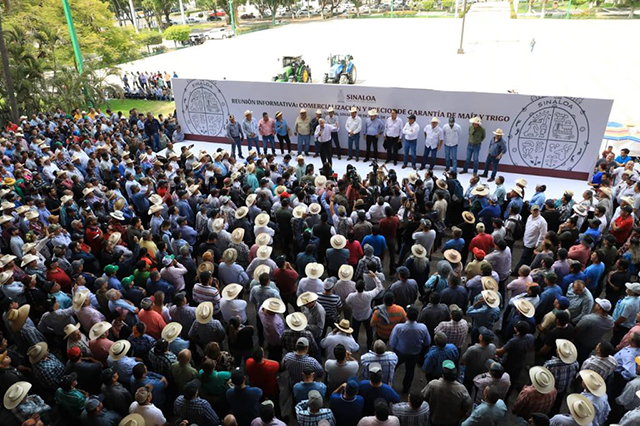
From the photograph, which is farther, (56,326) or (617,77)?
(617,77)

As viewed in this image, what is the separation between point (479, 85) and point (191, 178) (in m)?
A: 21.5

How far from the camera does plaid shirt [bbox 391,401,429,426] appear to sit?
14.1 feet

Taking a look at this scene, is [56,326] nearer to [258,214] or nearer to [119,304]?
[119,304]

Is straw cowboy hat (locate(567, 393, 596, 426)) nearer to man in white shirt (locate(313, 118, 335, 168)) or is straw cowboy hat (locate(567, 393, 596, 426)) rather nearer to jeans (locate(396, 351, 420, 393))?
jeans (locate(396, 351, 420, 393))

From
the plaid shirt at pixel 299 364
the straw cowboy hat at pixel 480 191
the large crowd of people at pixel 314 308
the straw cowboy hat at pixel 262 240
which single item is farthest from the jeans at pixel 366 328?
the straw cowboy hat at pixel 480 191

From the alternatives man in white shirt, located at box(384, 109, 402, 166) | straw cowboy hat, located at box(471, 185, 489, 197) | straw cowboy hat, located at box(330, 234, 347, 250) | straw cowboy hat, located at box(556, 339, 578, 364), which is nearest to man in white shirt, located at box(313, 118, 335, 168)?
man in white shirt, located at box(384, 109, 402, 166)

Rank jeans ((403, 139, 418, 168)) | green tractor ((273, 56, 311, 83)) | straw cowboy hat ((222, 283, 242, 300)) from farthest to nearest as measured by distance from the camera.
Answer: green tractor ((273, 56, 311, 83)) → jeans ((403, 139, 418, 168)) → straw cowboy hat ((222, 283, 242, 300))

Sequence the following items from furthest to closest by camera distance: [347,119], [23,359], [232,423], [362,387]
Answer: [347,119], [23,359], [362,387], [232,423]

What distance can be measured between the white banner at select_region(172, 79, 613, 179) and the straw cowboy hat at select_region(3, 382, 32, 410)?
11292 millimetres

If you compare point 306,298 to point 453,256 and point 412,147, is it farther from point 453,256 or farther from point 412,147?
point 412,147

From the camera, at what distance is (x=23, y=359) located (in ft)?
18.4

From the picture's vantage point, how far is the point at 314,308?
18.6 ft

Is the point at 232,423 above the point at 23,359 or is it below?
above

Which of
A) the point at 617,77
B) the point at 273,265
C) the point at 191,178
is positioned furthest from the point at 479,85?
the point at 273,265
